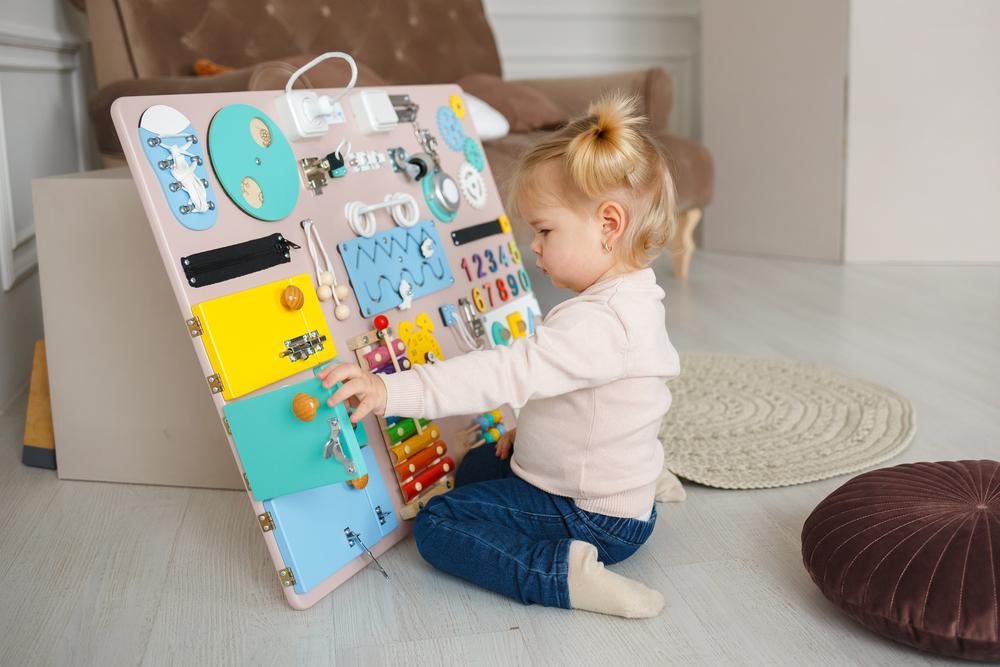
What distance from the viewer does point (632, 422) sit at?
A: 1.07 metres

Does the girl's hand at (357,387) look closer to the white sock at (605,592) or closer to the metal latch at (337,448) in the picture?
the metal latch at (337,448)

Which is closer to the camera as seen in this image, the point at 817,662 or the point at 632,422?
the point at 817,662

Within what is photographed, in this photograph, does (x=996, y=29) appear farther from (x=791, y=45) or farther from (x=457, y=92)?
(x=457, y=92)

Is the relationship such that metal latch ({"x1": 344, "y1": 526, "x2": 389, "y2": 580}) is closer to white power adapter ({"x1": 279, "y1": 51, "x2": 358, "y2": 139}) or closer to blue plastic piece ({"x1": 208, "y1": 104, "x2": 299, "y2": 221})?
blue plastic piece ({"x1": 208, "y1": 104, "x2": 299, "y2": 221})

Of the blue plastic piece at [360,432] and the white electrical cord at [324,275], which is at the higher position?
the white electrical cord at [324,275]

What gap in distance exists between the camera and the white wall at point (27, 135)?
5.78 feet

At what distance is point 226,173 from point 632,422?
535mm

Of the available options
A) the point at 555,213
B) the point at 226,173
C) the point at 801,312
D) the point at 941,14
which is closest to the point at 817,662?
the point at 555,213

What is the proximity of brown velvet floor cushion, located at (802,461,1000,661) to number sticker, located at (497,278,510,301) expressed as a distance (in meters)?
0.63

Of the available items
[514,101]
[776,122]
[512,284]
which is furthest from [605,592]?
[776,122]

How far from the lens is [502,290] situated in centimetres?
152

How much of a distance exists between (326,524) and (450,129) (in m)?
0.74

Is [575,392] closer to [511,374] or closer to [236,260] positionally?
[511,374]

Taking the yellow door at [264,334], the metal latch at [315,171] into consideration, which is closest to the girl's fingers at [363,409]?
the yellow door at [264,334]
